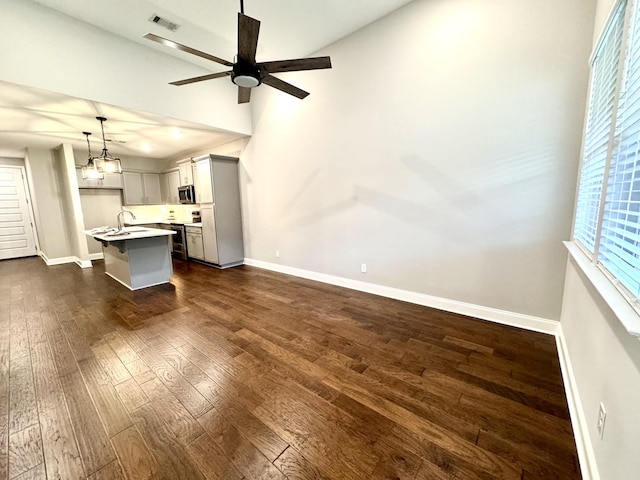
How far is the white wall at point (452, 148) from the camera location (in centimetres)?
224

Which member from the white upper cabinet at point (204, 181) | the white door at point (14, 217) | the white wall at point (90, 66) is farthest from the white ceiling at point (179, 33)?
the white door at point (14, 217)

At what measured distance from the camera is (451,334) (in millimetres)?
2430

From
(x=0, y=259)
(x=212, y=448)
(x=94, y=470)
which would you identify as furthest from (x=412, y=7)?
(x=0, y=259)

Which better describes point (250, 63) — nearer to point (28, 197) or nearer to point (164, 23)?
point (164, 23)

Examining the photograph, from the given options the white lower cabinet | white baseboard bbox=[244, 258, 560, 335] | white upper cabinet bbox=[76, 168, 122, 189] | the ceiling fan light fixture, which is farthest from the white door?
the ceiling fan light fixture

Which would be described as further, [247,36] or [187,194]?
[187,194]

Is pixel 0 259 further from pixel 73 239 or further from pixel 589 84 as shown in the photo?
pixel 589 84

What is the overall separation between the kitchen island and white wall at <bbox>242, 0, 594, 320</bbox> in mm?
2596

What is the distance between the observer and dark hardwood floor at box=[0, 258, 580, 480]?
49.4 inches

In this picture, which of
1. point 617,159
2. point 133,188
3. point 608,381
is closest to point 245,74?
point 617,159

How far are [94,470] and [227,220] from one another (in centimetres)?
439

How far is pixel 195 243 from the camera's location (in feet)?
18.7

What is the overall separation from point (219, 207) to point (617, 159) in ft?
17.3

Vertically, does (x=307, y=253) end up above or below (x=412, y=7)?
below
